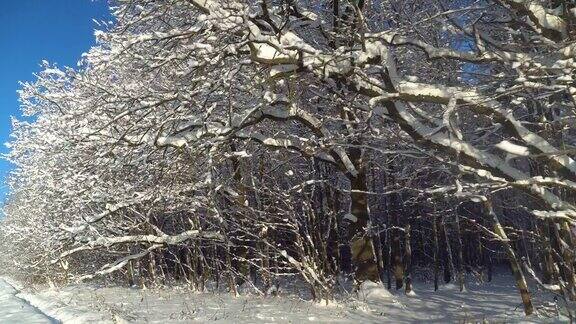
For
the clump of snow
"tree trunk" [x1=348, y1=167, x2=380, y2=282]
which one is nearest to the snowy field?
Answer: the clump of snow

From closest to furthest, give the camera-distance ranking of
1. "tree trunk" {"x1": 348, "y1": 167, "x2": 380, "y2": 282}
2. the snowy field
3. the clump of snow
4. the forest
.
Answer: the forest → the snowy field → the clump of snow → "tree trunk" {"x1": 348, "y1": 167, "x2": 380, "y2": 282}

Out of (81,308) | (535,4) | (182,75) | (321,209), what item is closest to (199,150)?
(182,75)

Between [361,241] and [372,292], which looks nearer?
[372,292]

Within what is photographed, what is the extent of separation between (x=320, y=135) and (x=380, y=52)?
13.3 ft

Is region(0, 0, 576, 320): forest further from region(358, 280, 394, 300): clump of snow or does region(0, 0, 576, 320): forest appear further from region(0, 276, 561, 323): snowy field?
region(0, 276, 561, 323): snowy field

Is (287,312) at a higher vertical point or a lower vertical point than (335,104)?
lower

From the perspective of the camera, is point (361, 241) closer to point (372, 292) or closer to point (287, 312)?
point (372, 292)

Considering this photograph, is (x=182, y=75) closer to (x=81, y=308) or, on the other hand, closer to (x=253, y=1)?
(x=253, y=1)

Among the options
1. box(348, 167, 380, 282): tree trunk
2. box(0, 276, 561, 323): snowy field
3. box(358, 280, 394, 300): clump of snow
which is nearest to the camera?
box(0, 276, 561, 323): snowy field

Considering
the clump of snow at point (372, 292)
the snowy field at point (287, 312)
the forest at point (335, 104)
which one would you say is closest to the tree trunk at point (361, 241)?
the forest at point (335, 104)

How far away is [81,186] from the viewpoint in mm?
11367

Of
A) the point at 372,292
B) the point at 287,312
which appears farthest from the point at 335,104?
the point at 372,292

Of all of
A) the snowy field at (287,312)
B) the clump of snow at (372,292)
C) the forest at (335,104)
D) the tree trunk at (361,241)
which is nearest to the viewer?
the forest at (335,104)

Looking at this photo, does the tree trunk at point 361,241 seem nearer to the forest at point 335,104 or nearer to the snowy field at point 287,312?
the forest at point 335,104
